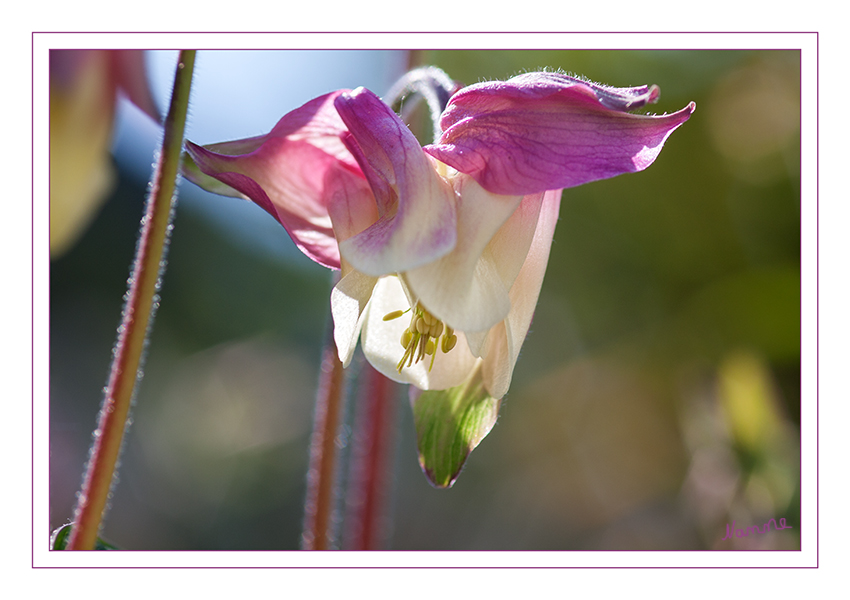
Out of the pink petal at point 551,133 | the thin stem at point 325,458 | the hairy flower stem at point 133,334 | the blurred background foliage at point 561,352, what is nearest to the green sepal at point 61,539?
the hairy flower stem at point 133,334

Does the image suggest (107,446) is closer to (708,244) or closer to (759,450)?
(759,450)

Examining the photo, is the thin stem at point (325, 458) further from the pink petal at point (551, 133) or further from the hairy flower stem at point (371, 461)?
the pink petal at point (551, 133)

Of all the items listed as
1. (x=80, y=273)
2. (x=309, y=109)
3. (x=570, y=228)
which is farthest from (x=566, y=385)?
(x=309, y=109)

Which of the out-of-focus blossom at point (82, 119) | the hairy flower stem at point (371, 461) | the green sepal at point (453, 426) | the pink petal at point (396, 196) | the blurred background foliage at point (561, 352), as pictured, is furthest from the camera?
the blurred background foliage at point (561, 352)

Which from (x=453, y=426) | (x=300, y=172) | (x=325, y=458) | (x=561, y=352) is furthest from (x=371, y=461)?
(x=561, y=352)

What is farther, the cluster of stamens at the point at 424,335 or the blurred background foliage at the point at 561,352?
the blurred background foliage at the point at 561,352
